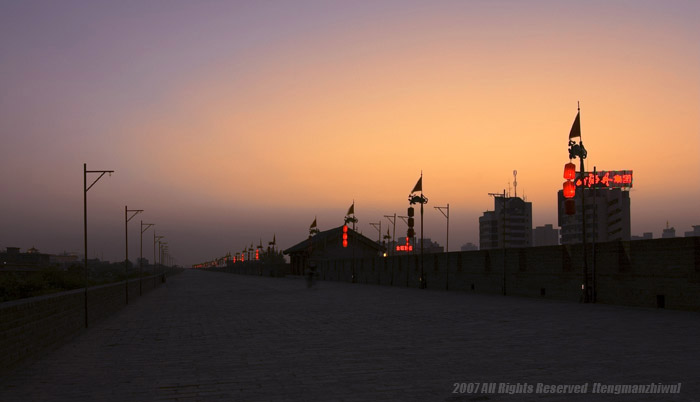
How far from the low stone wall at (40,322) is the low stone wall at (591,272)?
19.0 metres

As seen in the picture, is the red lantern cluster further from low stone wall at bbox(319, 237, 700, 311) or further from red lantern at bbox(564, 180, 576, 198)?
low stone wall at bbox(319, 237, 700, 311)

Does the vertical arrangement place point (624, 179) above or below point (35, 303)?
above

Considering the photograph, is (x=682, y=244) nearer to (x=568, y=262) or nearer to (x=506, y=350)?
(x=568, y=262)

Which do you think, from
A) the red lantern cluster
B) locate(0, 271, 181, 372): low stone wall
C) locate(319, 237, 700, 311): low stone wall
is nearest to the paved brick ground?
locate(0, 271, 181, 372): low stone wall

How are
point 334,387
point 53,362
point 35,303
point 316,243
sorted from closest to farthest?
1. point 334,387
2. point 53,362
3. point 35,303
4. point 316,243

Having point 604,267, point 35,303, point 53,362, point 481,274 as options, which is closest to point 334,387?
point 53,362

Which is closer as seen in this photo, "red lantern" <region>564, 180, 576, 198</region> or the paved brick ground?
the paved brick ground

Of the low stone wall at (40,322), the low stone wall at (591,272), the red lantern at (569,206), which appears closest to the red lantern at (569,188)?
the red lantern at (569,206)

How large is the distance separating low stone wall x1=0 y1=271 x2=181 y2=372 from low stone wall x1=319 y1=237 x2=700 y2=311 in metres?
19.0

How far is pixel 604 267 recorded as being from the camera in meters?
24.7

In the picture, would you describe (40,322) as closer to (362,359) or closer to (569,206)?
(362,359)

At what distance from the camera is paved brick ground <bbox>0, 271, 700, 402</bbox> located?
7980 millimetres

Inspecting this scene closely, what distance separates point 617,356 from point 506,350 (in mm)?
1931

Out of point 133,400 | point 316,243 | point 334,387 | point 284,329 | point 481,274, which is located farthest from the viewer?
point 316,243
